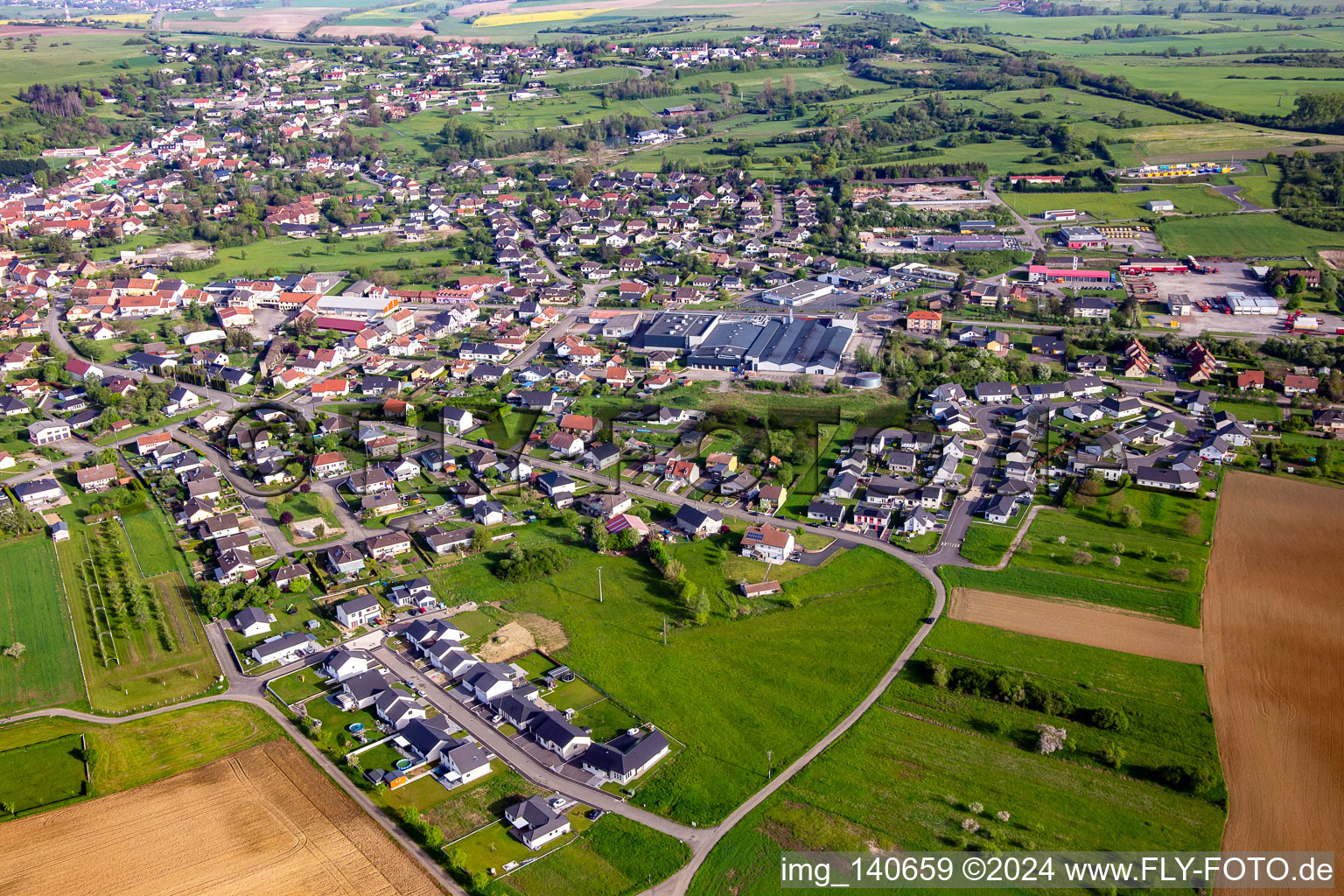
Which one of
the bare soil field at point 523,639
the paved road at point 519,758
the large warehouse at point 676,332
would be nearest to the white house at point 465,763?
the paved road at point 519,758

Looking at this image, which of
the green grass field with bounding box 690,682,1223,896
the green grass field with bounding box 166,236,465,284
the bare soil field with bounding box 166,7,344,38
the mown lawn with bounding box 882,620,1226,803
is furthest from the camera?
the bare soil field with bounding box 166,7,344,38

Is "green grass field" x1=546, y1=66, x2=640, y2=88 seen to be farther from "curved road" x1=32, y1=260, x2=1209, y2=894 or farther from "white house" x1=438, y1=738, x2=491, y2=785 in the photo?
"white house" x1=438, y1=738, x2=491, y2=785

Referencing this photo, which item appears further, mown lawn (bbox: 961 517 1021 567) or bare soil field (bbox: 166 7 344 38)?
bare soil field (bbox: 166 7 344 38)

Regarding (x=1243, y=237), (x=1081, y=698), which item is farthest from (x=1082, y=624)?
(x=1243, y=237)

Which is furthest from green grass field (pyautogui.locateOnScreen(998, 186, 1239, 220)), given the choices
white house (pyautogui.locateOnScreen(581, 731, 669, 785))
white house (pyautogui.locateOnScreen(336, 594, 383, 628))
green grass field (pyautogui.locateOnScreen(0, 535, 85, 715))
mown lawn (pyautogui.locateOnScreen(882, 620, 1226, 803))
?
green grass field (pyautogui.locateOnScreen(0, 535, 85, 715))

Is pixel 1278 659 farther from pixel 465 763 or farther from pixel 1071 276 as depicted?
pixel 1071 276

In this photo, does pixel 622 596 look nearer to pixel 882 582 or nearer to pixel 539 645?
pixel 539 645

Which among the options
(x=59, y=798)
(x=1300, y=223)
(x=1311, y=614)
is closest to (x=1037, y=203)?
(x=1300, y=223)

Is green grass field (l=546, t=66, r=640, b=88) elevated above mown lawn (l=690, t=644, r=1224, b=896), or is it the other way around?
green grass field (l=546, t=66, r=640, b=88)
